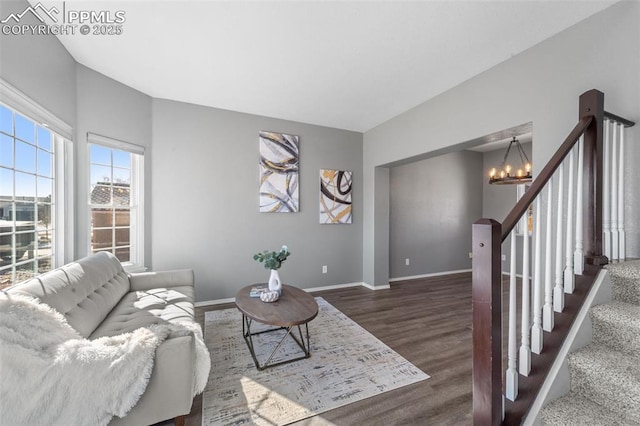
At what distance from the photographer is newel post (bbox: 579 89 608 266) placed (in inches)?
60.9

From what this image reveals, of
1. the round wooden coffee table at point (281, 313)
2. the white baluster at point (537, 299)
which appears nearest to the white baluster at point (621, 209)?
the white baluster at point (537, 299)

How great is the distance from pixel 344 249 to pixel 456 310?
188 centimetres

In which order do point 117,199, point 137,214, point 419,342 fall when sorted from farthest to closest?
point 137,214 → point 117,199 → point 419,342

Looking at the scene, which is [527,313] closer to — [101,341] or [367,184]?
[101,341]

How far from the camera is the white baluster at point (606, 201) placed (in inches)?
64.4

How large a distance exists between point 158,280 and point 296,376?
5.98 ft

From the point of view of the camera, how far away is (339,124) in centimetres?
429

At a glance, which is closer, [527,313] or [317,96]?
[527,313]

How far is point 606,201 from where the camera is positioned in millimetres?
1667

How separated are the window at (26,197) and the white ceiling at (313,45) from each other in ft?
3.09

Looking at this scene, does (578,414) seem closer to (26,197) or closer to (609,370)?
(609,370)

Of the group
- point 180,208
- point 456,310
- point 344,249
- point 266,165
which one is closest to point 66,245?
point 180,208

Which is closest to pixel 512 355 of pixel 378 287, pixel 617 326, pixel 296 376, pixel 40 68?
pixel 617 326

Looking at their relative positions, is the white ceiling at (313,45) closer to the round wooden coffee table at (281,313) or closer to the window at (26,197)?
the window at (26,197)
